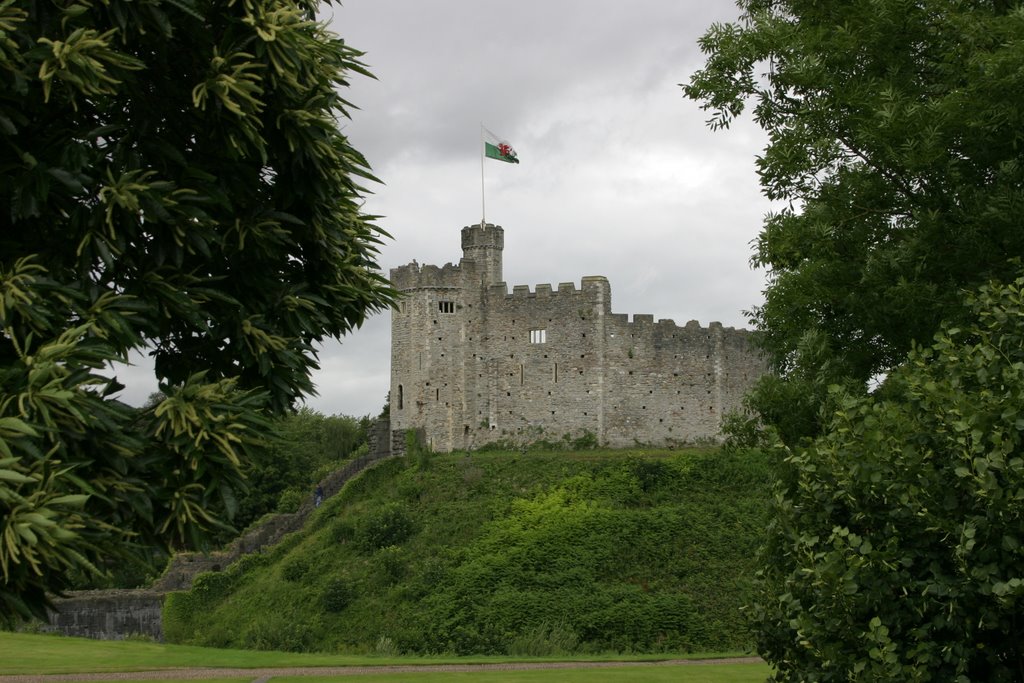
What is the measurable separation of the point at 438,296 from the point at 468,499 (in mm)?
10201

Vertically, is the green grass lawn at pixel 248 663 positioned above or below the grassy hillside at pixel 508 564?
below

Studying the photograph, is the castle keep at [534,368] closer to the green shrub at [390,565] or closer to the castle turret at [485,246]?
the castle turret at [485,246]

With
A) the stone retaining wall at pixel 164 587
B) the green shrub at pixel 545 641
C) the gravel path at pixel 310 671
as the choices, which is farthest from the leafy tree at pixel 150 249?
the stone retaining wall at pixel 164 587

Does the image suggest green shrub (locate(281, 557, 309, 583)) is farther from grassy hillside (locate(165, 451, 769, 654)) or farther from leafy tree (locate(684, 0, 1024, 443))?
leafy tree (locate(684, 0, 1024, 443))

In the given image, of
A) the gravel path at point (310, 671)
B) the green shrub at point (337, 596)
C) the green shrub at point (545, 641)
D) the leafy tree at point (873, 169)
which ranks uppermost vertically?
the leafy tree at point (873, 169)

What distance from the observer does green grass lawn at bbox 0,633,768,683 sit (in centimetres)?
2227

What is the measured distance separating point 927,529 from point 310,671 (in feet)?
50.0

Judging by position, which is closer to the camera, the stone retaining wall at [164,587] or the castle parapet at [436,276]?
the stone retaining wall at [164,587]

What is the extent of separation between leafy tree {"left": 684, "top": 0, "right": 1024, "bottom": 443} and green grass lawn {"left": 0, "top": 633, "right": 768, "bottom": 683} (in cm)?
657

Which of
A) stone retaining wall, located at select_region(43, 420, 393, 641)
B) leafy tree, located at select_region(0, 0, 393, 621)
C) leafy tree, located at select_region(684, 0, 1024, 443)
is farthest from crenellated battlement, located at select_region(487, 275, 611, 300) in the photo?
leafy tree, located at select_region(0, 0, 393, 621)

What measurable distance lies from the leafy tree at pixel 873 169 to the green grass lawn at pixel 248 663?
259 inches

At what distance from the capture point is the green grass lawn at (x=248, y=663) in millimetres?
22266

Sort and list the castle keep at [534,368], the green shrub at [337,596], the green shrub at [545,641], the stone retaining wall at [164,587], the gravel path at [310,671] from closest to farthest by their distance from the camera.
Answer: the gravel path at [310,671]
the green shrub at [545,641]
the green shrub at [337,596]
the stone retaining wall at [164,587]
the castle keep at [534,368]

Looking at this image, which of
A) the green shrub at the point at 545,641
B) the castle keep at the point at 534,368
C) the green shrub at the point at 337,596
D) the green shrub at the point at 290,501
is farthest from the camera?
the green shrub at the point at 290,501
